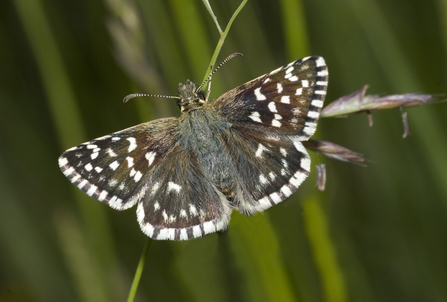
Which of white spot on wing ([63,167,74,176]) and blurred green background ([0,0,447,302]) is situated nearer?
white spot on wing ([63,167,74,176])

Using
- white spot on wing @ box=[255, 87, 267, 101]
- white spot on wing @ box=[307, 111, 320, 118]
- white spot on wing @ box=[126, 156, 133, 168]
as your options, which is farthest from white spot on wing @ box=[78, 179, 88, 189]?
white spot on wing @ box=[307, 111, 320, 118]

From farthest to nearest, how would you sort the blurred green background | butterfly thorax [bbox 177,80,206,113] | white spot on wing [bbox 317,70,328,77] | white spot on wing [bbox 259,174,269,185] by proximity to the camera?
the blurred green background → butterfly thorax [bbox 177,80,206,113] → white spot on wing [bbox 259,174,269,185] → white spot on wing [bbox 317,70,328,77]

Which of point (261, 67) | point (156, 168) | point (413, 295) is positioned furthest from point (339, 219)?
point (156, 168)

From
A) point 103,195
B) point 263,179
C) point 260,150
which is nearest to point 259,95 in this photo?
point 260,150

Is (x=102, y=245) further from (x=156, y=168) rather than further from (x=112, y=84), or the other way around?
(x=112, y=84)

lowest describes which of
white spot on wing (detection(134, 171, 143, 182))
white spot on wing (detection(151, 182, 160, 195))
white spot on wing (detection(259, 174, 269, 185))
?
white spot on wing (detection(259, 174, 269, 185))

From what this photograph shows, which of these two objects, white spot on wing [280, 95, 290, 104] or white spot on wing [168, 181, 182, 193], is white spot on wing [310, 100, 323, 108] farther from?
white spot on wing [168, 181, 182, 193]

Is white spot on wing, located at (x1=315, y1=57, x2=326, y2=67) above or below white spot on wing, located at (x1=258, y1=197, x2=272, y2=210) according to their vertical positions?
above

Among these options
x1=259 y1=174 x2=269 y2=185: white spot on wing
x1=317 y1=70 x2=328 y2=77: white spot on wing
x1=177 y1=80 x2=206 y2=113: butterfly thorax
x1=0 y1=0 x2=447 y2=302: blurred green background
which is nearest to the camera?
x1=317 y1=70 x2=328 y2=77: white spot on wing
